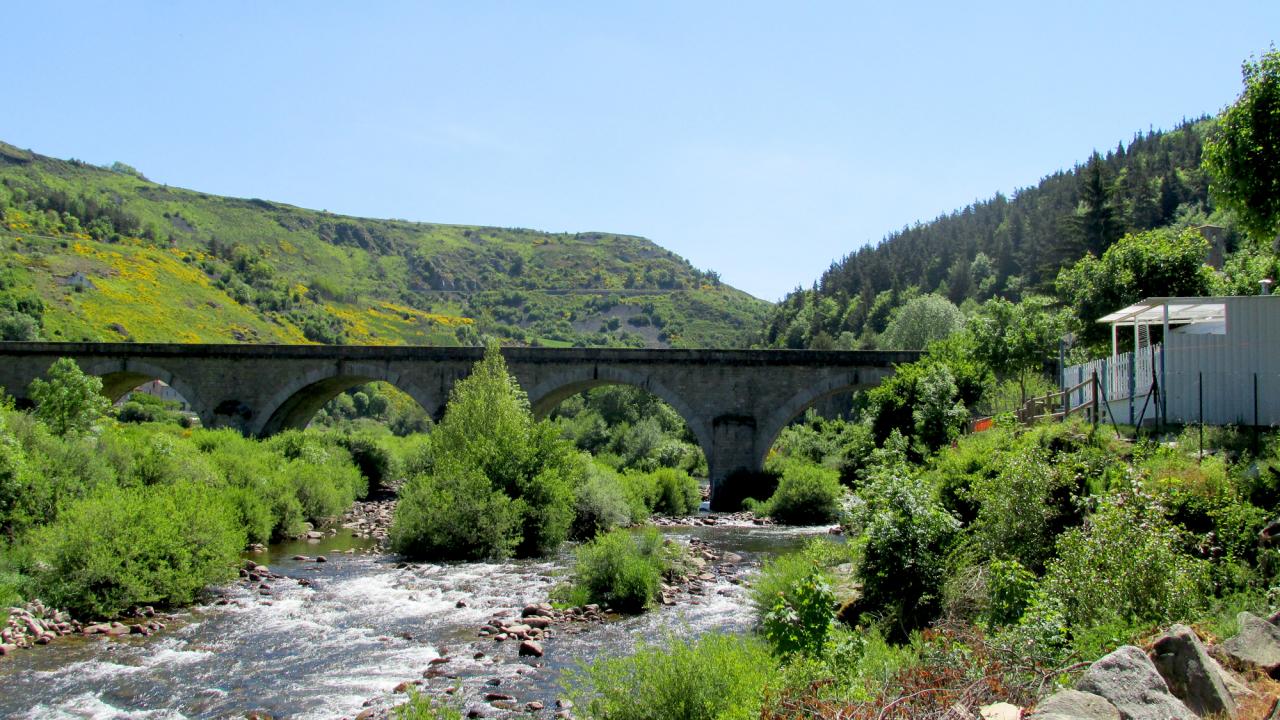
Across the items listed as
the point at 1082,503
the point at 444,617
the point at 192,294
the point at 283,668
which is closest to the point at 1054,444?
the point at 1082,503

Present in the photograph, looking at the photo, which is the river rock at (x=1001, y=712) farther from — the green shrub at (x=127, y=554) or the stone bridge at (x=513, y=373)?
the stone bridge at (x=513, y=373)

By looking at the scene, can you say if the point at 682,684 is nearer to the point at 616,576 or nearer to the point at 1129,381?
the point at 616,576

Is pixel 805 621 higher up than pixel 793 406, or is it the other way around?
pixel 793 406

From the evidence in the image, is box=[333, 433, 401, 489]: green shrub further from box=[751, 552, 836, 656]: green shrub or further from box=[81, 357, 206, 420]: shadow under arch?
box=[751, 552, 836, 656]: green shrub

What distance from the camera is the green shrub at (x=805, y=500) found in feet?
95.9

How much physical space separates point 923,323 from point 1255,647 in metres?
54.3

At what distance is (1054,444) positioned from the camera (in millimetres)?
13586

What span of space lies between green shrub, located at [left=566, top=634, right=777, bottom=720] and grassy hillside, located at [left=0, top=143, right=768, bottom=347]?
200 ft

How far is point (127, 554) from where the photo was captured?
14.6 meters

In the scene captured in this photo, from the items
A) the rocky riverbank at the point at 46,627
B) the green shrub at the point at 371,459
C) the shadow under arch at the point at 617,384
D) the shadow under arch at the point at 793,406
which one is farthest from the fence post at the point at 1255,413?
the green shrub at the point at 371,459

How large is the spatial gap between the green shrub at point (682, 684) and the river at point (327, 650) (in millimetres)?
1145

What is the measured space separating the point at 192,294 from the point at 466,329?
40.6 m

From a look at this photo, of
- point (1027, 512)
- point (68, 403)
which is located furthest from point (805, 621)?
point (68, 403)

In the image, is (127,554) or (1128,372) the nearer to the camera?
(1128,372)
